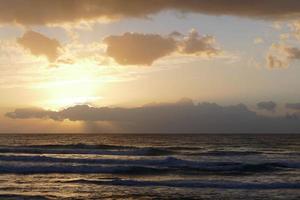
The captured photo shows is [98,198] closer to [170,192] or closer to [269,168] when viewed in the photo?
[170,192]

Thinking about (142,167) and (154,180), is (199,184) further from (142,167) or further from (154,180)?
(142,167)

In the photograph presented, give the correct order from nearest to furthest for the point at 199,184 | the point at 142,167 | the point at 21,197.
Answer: the point at 21,197 → the point at 199,184 → the point at 142,167

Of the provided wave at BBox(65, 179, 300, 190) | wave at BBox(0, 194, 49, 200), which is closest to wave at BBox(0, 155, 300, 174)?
wave at BBox(65, 179, 300, 190)

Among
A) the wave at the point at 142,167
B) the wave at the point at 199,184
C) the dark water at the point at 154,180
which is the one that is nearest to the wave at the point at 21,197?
the dark water at the point at 154,180

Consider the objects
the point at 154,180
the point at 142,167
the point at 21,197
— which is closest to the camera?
the point at 21,197

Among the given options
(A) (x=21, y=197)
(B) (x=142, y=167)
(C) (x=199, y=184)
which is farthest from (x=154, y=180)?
(A) (x=21, y=197)

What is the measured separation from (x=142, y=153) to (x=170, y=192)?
3114 centimetres

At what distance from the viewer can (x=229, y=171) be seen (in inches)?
1389

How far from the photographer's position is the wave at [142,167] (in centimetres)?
3459

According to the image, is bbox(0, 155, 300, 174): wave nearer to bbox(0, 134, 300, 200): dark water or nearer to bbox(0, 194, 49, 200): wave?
bbox(0, 134, 300, 200): dark water

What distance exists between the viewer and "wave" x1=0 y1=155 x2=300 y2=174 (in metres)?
34.6

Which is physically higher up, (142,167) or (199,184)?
(142,167)

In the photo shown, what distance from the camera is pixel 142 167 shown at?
3741 cm

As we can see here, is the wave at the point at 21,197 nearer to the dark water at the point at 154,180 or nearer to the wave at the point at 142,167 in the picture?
the dark water at the point at 154,180
